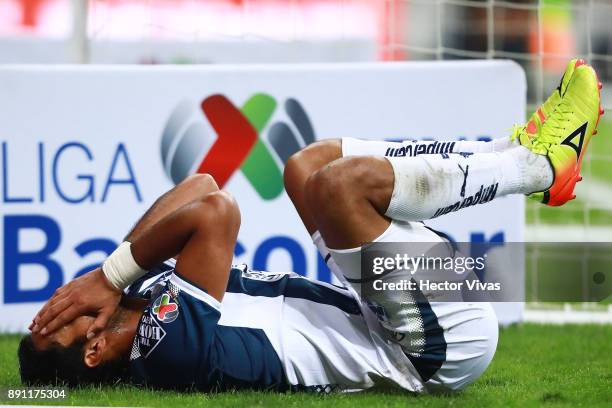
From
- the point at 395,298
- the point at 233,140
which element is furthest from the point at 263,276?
the point at 233,140

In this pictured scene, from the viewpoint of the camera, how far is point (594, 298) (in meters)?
6.33

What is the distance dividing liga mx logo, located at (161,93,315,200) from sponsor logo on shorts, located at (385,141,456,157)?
4.96ft

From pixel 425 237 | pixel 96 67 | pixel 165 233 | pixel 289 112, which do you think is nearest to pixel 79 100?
pixel 96 67

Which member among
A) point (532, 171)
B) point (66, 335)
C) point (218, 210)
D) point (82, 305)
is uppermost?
point (532, 171)

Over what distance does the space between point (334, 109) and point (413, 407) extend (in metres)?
2.41

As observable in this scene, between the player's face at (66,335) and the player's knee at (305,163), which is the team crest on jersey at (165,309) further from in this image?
the player's knee at (305,163)

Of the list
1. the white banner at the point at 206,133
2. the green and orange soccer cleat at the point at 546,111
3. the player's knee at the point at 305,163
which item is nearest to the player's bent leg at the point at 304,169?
the player's knee at the point at 305,163

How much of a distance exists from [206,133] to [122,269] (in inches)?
77.6

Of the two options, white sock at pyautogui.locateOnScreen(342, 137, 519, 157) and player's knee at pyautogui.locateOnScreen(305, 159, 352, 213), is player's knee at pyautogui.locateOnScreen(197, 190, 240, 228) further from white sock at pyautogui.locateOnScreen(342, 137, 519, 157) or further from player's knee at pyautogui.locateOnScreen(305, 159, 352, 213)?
white sock at pyautogui.locateOnScreen(342, 137, 519, 157)

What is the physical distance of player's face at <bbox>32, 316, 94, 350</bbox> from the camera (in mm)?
3812

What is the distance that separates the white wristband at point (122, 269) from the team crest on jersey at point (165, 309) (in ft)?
0.46

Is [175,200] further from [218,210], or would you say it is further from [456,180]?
[456,180]

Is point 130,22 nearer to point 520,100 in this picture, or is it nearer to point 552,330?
point 520,100

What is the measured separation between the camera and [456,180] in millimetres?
3732
